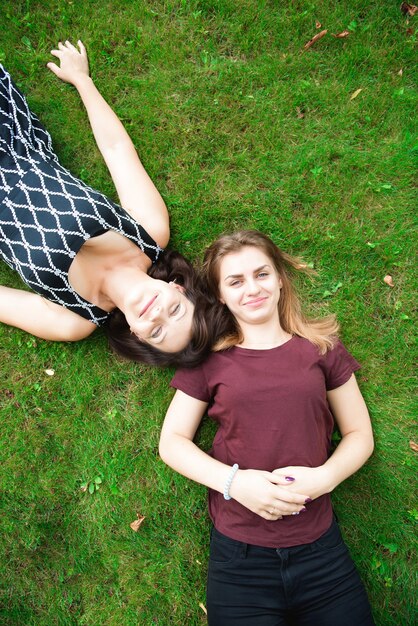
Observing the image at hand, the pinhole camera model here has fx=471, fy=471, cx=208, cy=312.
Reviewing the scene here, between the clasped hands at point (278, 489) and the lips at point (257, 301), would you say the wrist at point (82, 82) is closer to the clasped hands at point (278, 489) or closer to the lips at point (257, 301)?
the lips at point (257, 301)

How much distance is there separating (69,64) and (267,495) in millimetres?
4275

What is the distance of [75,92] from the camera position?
4590 mm

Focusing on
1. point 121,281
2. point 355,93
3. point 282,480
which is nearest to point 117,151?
point 121,281

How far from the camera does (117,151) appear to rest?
14.4 feet

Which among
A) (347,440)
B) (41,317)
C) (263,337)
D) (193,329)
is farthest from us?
(41,317)

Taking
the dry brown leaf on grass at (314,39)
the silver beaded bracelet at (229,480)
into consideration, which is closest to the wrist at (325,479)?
the silver beaded bracelet at (229,480)

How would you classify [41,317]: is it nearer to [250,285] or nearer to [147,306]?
[147,306]

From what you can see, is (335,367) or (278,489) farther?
(335,367)

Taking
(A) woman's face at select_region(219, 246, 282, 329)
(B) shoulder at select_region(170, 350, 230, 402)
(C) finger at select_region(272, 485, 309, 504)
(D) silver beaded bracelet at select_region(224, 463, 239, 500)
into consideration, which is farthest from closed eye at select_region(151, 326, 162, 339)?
(C) finger at select_region(272, 485, 309, 504)

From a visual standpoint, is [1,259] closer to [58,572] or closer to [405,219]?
[58,572]

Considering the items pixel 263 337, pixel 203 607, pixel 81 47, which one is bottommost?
pixel 203 607

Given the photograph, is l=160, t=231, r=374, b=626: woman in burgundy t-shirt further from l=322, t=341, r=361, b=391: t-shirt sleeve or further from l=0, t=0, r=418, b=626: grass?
l=0, t=0, r=418, b=626: grass

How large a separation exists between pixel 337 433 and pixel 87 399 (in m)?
2.36

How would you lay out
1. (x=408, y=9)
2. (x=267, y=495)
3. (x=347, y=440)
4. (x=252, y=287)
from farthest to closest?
(x=408, y=9) < (x=347, y=440) < (x=252, y=287) < (x=267, y=495)
